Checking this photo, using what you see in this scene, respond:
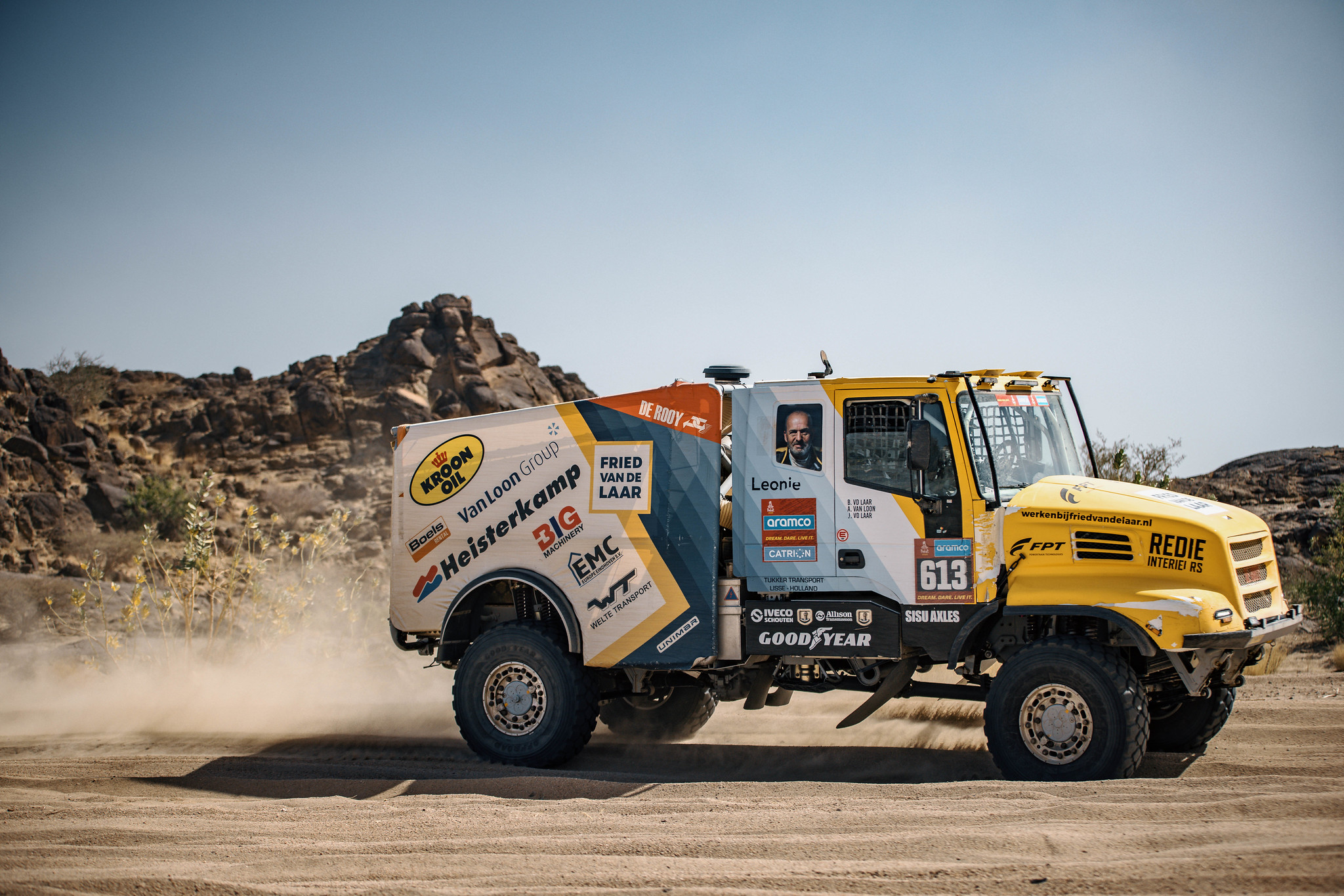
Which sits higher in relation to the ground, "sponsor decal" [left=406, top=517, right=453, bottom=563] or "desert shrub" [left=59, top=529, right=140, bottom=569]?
"sponsor decal" [left=406, top=517, right=453, bottom=563]

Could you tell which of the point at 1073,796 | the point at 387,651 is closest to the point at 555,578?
the point at 1073,796

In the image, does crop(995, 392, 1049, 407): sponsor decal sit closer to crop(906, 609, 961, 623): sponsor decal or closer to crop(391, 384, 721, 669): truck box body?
crop(906, 609, 961, 623): sponsor decal

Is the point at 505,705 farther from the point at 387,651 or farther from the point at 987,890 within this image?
the point at 387,651

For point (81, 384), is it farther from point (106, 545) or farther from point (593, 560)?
point (593, 560)

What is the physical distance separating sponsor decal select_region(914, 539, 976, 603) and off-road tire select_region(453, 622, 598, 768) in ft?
9.88

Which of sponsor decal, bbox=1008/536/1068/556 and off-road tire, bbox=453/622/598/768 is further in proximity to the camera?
off-road tire, bbox=453/622/598/768

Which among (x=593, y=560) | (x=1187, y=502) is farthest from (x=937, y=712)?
(x=593, y=560)

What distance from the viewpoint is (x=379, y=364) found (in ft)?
134

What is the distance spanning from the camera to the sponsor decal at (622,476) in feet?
27.2

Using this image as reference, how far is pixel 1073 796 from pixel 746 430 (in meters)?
3.52

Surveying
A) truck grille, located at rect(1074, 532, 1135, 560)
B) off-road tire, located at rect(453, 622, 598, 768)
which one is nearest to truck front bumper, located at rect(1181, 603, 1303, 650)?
truck grille, located at rect(1074, 532, 1135, 560)

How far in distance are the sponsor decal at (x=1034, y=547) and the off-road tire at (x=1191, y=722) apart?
202cm

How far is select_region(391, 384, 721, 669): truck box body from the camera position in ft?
Answer: 26.7

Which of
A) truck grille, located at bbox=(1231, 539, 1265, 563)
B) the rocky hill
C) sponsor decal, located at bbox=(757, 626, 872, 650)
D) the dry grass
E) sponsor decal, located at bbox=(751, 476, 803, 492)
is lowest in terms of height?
the dry grass
